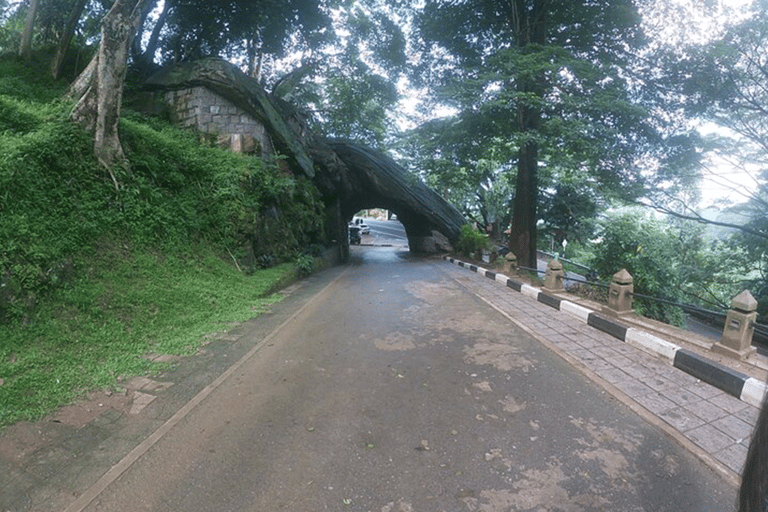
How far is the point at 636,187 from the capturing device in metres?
9.06

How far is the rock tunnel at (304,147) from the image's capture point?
1024cm

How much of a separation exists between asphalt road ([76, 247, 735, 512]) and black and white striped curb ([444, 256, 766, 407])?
96cm

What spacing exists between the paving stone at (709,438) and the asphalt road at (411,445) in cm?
20

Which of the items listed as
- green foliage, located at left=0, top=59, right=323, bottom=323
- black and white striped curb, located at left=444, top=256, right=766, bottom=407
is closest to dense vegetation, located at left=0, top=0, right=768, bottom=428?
green foliage, located at left=0, top=59, right=323, bottom=323

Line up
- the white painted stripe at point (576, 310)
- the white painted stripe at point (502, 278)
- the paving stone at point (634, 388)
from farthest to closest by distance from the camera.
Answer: the white painted stripe at point (502, 278), the white painted stripe at point (576, 310), the paving stone at point (634, 388)

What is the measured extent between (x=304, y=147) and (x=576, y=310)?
37.4ft

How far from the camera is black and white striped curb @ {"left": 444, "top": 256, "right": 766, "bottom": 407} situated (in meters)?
3.14

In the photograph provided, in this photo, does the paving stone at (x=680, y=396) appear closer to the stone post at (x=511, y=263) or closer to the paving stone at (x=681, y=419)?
the paving stone at (x=681, y=419)

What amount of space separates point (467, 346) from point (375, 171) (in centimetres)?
1494

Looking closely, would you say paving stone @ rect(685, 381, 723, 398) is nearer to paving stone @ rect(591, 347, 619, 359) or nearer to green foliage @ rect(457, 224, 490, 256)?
paving stone @ rect(591, 347, 619, 359)

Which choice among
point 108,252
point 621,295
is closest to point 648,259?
point 621,295

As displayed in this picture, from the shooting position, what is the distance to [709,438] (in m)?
2.59

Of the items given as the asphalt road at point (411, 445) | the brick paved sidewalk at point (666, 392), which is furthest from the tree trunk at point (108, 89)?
the brick paved sidewalk at point (666, 392)

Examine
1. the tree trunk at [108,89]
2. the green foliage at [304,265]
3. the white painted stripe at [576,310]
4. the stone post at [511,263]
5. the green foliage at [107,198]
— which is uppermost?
the tree trunk at [108,89]
